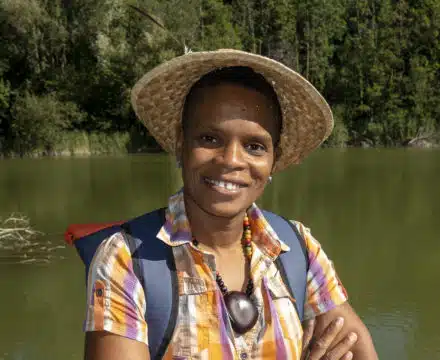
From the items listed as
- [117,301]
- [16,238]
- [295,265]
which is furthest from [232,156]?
[16,238]

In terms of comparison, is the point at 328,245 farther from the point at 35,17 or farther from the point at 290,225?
the point at 35,17

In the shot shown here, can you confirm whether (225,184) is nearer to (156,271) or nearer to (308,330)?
(156,271)

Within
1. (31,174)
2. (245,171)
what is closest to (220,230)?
(245,171)

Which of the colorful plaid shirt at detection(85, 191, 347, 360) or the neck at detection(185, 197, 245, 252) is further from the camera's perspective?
the neck at detection(185, 197, 245, 252)

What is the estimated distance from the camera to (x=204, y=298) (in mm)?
1319

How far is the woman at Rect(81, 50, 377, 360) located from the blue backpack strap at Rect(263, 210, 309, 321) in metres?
0.02

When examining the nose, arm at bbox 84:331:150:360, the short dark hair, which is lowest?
arm at bbox 84:331:150:360

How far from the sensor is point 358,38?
2975 centimetres

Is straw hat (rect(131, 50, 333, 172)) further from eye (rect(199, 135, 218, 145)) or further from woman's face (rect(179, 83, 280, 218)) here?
eye (rect(199, 135, 218, 145))

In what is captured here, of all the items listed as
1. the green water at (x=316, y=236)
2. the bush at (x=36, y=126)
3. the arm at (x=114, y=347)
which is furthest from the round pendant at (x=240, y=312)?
the bush at (x=36, y=126)

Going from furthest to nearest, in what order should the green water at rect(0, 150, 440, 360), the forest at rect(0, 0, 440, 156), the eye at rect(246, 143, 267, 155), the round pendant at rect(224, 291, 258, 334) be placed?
the forest at rect(0, 0, 440, 156) → the green water at rect(0, 150, 440, 360) → the eye at rect(246, 143, 267, 155) → the round pendant at rect(224, 291, 258, 334)

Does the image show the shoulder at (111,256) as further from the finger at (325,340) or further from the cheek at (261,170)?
the finger at (325,340)

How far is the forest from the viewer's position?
2312 cm

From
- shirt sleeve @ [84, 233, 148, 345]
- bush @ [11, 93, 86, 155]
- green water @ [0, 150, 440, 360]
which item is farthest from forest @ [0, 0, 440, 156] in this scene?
shirt sleeve @ [84, 233, 148, 345]
